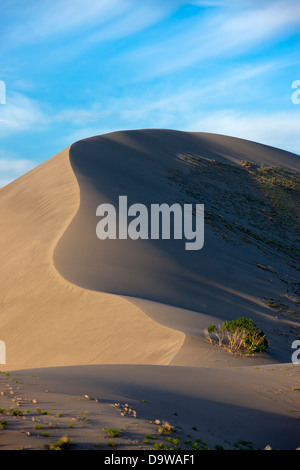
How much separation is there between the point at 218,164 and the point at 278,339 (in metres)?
25.7

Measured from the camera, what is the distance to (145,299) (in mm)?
15094

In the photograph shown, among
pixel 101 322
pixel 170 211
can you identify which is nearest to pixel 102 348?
pixel 101 322

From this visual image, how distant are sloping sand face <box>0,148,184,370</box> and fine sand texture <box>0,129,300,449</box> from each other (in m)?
0.05

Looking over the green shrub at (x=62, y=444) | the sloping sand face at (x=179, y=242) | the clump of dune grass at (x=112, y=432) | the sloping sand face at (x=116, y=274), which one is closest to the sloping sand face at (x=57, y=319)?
the sloping sand face at (x=116, y=274)

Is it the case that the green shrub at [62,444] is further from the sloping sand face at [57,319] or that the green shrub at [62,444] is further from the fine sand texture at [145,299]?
the sloping sand face at [57,319]

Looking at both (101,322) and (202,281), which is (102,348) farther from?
(202,281)

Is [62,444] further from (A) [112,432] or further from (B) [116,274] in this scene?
(B) [116,274]

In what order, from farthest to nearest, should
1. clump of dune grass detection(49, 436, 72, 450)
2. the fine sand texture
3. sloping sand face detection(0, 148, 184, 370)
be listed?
sloping sand face detection(0, 148, 184, 370) < the fine sand texture < clump of dune grass detection(49, 436, 72, 450)

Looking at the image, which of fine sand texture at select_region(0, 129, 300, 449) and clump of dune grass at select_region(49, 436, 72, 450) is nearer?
clump of dune grass at select_region(49, 436, 72, 450)

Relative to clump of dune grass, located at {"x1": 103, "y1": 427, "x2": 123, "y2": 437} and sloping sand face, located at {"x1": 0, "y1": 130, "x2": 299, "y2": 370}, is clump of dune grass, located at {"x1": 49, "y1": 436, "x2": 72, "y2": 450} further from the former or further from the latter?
sloping sand face, located at {"x1": 0, "y1": 130, "x2": 299, "y2": 370}

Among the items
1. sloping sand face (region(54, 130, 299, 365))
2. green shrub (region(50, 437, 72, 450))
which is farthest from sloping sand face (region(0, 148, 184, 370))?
green shrub (region(50, 437, 72, 450))

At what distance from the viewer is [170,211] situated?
82.3 feet

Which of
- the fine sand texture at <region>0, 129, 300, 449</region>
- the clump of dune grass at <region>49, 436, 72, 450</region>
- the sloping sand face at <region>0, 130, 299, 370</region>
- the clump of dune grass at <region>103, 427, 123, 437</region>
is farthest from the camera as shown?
the sloping sand face at <region>0, 130, 299, 370</region>

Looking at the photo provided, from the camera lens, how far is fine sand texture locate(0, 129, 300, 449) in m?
6.50
